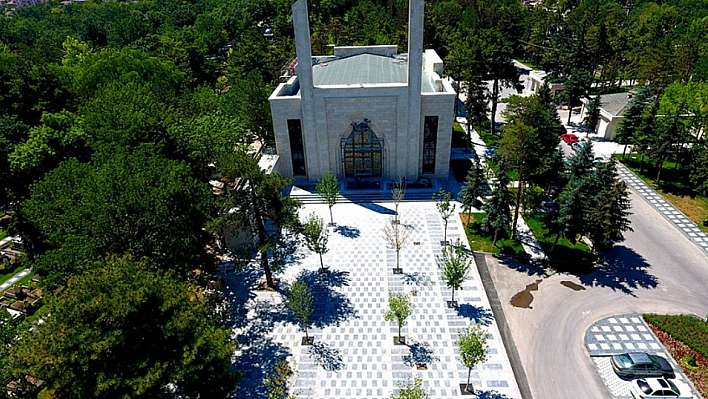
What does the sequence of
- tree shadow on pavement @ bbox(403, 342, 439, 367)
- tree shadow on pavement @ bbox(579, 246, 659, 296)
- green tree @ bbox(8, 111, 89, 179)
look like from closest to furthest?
tree shadow on pavement @ bbox(403, 342, 439, 367)
tree shadow on pavement @ bbox(579, 246, 659, 296)
green tree @ bbox(8, 111, 89, 179)

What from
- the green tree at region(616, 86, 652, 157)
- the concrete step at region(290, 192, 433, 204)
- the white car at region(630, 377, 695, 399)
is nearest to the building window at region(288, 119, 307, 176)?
the concrete step at region(290, 192, 433, 204)

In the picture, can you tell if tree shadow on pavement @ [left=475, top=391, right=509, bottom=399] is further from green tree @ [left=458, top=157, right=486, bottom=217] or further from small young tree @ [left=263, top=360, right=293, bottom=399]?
green tree @ [left=458, top=157, right=486, bottom=217]

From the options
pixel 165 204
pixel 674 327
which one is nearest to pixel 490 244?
pixel 674 327

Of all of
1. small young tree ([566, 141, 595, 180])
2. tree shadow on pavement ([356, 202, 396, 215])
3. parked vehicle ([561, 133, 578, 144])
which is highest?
small young tree ([566, 141, 595, 180])

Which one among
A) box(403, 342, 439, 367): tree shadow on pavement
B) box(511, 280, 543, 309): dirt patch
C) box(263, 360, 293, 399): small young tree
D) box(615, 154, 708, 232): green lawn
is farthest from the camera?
box(615, 154, 708, 232): green lawn

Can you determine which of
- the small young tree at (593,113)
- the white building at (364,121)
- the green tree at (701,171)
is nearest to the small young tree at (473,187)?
the white building at (364,121)

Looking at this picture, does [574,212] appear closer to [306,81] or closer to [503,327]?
[503,327]
